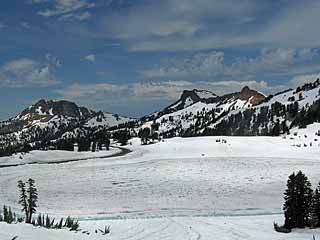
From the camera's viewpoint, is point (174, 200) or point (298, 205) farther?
point (174, 200)

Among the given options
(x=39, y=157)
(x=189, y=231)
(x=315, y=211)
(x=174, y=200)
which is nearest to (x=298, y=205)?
(x=315, y=211)

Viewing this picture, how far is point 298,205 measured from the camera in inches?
721

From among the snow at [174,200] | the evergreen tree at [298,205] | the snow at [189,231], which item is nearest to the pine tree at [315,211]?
the evergreen tree at [298,205]

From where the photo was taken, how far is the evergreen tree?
1827cm

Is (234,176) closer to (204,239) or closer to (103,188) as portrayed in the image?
(103,188)

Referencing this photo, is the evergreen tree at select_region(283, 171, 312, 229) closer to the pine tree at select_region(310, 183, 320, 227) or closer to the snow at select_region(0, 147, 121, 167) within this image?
the pine tree at select_region(310, 183, 320, 227)

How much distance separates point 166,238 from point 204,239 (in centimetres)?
133

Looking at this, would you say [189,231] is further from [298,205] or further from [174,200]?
[174,200]

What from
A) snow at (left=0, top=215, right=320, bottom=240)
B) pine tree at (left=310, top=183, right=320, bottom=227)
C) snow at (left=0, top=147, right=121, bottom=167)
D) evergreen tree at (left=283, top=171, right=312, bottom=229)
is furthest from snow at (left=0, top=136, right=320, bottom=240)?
snow at (left=0, top=147, right=121, bottom=167)

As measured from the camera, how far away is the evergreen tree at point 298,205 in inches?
719

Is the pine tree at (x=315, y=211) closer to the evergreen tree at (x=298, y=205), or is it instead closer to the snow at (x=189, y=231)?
the evergreen tree at (x=298, y=205)

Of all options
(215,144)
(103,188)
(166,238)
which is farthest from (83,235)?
(215,144)

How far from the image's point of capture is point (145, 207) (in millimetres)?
27109

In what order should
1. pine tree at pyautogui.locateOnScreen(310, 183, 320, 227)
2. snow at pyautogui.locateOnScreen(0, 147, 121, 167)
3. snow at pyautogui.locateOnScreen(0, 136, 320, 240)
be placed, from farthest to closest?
1. snow at pyautogui.locateOnScreen(0, 147, 121, 167)
2. pine tree at pyautogui.locateOnScreen(310, 183, 320, 227)
3. snow at pyautogui.locateOnScreen(0, 136, 320, 240)
